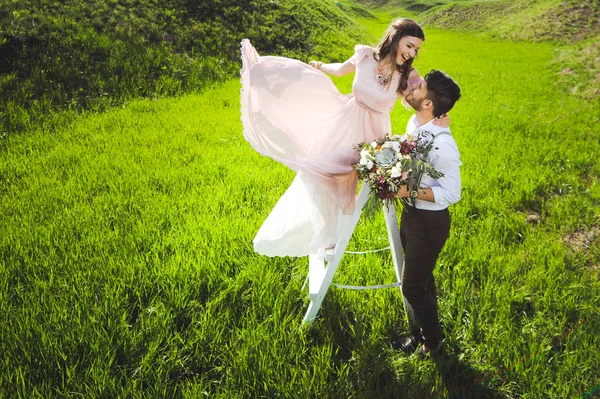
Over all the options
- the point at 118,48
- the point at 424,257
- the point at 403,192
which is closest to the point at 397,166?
the point at 403,192

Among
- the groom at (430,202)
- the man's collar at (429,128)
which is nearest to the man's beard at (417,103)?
the groom at (430,202)

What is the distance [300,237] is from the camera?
267 cm

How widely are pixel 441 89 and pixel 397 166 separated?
1.90 feet

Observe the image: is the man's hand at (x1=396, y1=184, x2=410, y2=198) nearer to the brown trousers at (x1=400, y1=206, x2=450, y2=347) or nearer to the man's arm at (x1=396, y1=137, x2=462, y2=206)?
the man's arm at (x1=396, y1=137, x2=462, y2=206)

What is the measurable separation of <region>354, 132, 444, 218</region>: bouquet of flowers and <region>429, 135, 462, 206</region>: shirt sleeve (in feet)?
0.19

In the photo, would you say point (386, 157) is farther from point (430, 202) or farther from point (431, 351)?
point (431, 351)

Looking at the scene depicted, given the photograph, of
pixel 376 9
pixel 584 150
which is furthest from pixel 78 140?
pixel 376 9

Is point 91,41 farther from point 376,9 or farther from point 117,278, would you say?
point 376,9

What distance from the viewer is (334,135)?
8.36ft

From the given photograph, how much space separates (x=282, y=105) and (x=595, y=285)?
3044mm

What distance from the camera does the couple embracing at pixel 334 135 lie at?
7.49ft

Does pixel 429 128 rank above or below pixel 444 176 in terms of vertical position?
above

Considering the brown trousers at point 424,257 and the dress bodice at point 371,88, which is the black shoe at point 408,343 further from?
the dress bodice at point 371,88

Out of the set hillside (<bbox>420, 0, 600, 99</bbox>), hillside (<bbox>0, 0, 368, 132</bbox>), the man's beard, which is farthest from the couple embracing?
hillside (<bbox>420, 0, 600, 99</bbox>)
